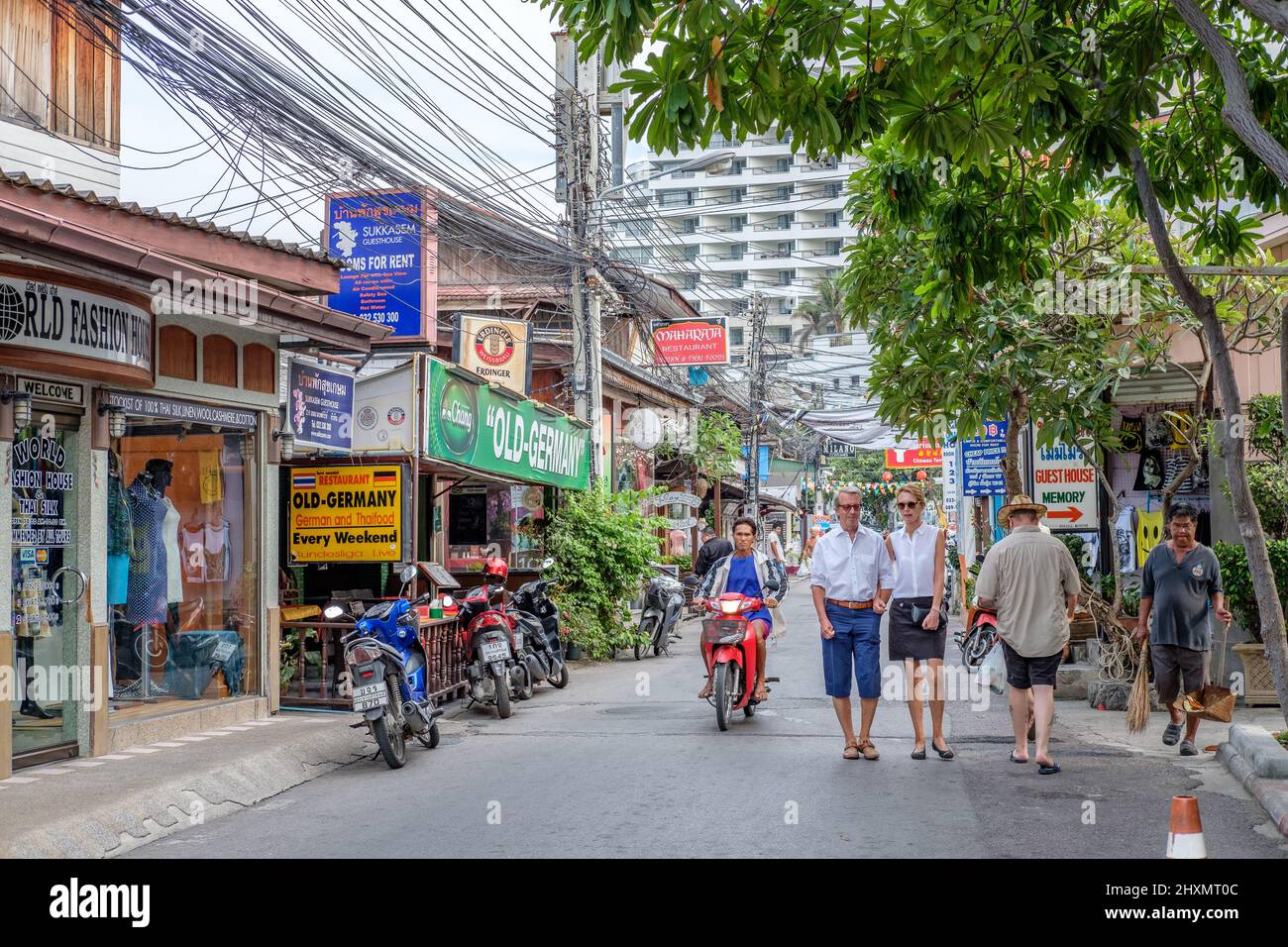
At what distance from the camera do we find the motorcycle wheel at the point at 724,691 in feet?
35.0

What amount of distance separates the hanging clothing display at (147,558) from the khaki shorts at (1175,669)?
27.3ft

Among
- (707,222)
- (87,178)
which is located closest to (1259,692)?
(87,178)

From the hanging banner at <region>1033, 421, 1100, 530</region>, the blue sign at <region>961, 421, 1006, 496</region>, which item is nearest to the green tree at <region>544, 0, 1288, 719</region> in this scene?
the hanging banner at <region>1033, 421, 1100, 530</region>

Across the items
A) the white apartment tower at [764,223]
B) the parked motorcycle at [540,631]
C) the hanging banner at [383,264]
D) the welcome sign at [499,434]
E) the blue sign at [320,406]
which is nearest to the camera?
the blue sign at [320,406]

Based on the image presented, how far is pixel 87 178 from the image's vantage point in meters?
12.7

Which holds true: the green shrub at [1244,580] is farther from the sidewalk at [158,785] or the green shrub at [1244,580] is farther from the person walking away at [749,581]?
the sidewalk at [158,785]

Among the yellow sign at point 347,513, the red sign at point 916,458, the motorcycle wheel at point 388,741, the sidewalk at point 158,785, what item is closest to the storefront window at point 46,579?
the sidewalk at point 158,785

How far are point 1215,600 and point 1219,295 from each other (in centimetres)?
380

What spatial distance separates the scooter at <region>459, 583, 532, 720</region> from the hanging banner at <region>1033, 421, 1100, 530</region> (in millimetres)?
7544

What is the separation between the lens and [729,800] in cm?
781

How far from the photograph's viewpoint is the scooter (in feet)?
40.4

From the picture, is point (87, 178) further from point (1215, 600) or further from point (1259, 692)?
point (1259, 692)

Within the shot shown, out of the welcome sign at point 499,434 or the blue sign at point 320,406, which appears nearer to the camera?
the blue sign at point 320,406

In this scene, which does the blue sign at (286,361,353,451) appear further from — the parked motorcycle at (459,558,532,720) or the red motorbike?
the red motorbike
